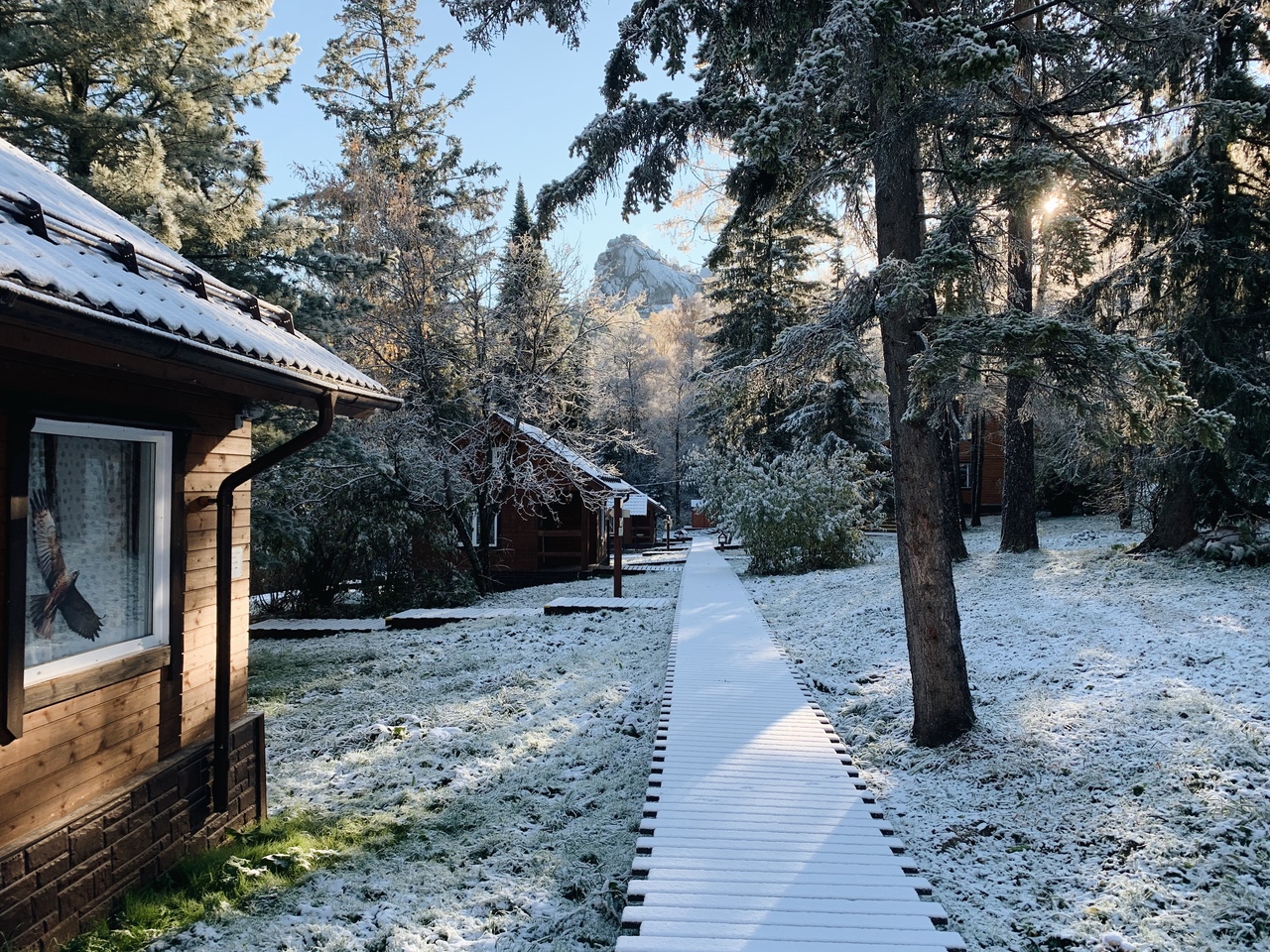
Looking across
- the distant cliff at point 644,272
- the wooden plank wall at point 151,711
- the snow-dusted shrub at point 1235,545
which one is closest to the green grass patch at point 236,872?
the wooden plank wall at point 151,711

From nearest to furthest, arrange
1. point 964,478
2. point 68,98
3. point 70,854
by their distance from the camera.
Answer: point 70,854
point 68,98
point 964,478

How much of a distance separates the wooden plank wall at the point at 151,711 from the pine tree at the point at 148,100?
5.04 metres

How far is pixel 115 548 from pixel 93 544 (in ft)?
0.46

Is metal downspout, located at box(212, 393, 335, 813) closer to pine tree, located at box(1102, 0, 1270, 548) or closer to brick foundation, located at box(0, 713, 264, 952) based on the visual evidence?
brick foundation, located at box(0, 713, 264, 952)

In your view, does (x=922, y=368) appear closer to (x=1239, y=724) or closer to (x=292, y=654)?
(x=1239, y=724)

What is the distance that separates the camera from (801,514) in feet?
53.3

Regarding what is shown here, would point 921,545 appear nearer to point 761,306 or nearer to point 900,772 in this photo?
point 900,772

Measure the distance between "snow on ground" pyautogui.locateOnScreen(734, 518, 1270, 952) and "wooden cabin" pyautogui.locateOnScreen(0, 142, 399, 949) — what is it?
4299mm

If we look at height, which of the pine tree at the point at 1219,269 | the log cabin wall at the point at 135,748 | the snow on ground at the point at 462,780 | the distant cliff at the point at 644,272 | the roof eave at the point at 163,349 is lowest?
the snow on ground at the point at 462,780

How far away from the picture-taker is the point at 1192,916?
11.8 feet

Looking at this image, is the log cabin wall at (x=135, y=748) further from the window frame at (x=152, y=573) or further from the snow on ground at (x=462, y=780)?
the snow on ground at (x=462, y=780)

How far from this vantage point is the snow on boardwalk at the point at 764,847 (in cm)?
327

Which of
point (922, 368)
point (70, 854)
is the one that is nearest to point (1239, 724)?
point (922, 368)

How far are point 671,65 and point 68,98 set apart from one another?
7.46 meters
